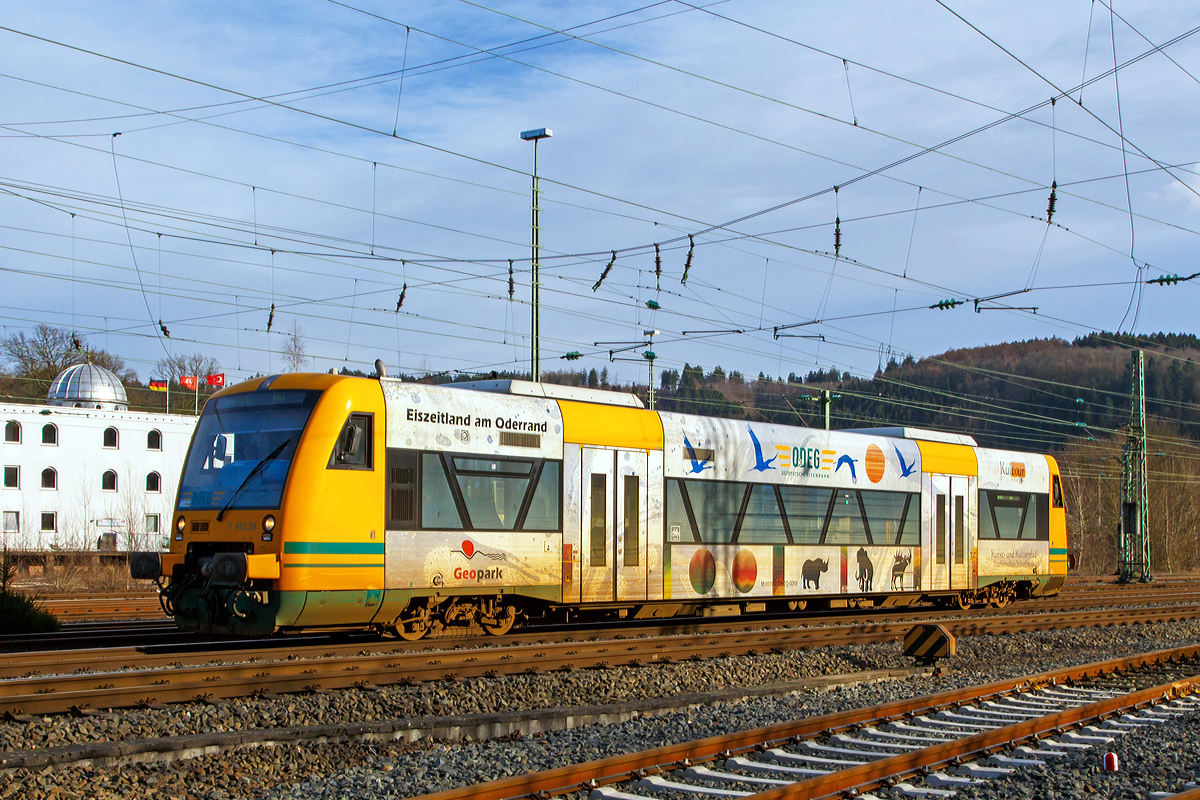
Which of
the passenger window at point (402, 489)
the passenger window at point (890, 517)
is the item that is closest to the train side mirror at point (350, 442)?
the passenger window at point (402, 489)

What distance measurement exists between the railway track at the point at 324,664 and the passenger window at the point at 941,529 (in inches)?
203

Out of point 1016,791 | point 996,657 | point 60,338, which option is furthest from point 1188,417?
point 1016,791

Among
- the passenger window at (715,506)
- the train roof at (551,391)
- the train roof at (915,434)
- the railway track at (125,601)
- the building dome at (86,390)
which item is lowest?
the railway track at (125,601)

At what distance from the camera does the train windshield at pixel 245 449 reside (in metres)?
12.6

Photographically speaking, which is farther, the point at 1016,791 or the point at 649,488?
the point at 649,488

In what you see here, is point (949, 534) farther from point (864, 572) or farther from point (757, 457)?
point (757, 457)

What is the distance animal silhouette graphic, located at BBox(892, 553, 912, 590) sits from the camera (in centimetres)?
2047

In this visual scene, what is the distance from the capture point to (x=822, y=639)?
15.0 metres

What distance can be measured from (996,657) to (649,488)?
5.40m

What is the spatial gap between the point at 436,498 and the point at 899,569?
10.5 m

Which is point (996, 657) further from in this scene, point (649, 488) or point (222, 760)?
point (222, 760)

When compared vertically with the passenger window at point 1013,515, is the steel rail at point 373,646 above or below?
below

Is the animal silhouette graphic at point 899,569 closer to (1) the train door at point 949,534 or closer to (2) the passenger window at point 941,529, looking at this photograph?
(1) the train door at point 949,534

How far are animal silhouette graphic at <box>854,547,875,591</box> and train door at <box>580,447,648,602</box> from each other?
17.8 ft
